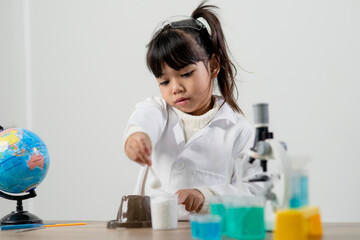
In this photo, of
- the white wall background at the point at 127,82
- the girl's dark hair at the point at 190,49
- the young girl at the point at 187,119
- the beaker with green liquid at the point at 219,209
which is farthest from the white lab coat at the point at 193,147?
the white wall background at the point at 127,82

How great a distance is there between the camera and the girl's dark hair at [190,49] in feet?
4.96

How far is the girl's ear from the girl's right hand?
0.61 m

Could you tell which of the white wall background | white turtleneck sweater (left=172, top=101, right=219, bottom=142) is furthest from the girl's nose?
the white wall background

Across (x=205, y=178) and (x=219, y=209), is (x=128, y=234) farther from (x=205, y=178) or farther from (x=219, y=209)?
(x=205, y=178)

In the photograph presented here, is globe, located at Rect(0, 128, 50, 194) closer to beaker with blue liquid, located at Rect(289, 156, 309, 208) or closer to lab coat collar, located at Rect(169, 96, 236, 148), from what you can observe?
lab coat collar, located at Rect(169, 96, 236, 148)

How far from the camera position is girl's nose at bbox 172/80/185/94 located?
58.7 inches

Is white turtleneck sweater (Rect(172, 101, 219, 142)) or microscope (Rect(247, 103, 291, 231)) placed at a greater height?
white turtleneck sweater (Rect(172, 101, 219, 142))

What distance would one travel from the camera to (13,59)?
9.97 ft

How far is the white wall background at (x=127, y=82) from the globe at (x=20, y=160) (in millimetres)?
1287

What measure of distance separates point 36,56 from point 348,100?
1833mm

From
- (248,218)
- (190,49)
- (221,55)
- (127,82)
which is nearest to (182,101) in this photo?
(190,49)

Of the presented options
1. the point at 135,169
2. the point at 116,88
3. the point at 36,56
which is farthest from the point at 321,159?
the point at 36,56

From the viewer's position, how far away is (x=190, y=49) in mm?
1540

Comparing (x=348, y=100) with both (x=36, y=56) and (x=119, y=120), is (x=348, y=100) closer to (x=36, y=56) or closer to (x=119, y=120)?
(x=119, y=120)
